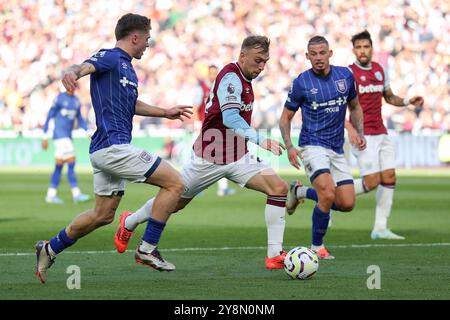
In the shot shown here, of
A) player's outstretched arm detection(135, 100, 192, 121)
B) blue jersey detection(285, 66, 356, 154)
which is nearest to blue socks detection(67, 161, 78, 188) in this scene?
blue jersey detection(285, 66, 356, 154)

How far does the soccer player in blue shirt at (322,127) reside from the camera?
34.0 ft

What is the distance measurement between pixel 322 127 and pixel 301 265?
2501mm

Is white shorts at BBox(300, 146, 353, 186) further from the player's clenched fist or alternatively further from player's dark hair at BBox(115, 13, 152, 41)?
player's dark hair at BBox(115, 13, 152, 41)

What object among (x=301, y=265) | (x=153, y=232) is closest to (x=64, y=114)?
(x=153, y=232)

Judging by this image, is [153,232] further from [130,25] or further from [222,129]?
[130,25]

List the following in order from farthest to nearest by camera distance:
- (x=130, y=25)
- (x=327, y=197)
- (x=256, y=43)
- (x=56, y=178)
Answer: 1. (x=56, y=178)
2. (x=327, y=197)
3. (x=256, y=43)
4. (x=130, y=25)

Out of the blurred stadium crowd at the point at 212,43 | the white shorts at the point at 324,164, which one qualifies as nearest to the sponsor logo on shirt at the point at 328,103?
the white shorts at the point at 324,164

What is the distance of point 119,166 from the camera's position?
8523 mm

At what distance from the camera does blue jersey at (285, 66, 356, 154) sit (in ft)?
34.2

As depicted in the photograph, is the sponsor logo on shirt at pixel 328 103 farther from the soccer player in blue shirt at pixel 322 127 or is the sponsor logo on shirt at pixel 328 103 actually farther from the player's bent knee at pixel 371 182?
the player's bent knee at pixel 371 182

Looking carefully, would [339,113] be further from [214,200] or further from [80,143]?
[80,143]

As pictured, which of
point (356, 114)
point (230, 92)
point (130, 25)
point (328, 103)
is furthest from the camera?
point (356, 114)

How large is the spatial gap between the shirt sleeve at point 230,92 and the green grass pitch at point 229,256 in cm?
153

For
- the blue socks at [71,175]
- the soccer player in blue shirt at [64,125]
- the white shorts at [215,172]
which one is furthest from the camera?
the soccer player in blue shirt at [64,125]
